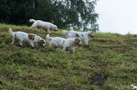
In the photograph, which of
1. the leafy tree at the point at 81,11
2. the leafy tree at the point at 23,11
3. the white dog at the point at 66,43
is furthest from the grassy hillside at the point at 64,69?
the leafy tree at the point at 81,11

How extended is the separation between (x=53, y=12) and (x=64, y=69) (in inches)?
946

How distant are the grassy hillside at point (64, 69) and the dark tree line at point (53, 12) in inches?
727

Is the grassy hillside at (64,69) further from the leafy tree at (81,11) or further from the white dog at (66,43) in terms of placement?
the leafy tree at (81,11)

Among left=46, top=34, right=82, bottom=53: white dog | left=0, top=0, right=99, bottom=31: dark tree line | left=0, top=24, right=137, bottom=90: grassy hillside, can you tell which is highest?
left=0, top=0, right=99, bottom=31: dark tree line

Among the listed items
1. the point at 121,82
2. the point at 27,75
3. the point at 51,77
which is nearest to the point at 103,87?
the point at 121,82

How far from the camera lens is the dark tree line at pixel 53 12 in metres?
32.2

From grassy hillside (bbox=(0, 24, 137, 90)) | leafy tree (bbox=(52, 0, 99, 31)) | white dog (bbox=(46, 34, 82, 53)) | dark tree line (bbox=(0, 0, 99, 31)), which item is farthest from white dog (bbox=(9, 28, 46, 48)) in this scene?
leafy tree (bbox=(52, 0, 99, 31))

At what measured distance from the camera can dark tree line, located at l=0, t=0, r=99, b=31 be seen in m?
32.2

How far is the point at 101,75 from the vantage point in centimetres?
1010

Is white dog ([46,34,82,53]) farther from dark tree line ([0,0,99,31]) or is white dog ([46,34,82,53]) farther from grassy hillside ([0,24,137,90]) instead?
dark tree line ([0,0,99,31])

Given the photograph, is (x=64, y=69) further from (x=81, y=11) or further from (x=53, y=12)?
(x=81, y=11)

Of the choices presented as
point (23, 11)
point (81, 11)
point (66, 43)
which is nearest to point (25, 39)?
point (66, 43)

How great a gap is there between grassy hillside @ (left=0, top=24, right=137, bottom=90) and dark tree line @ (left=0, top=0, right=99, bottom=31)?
18.5 meters

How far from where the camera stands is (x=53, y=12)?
33.8m
